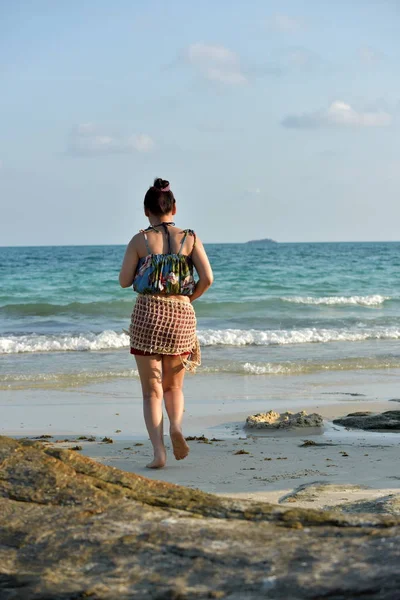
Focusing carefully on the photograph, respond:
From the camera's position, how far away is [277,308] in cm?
2098

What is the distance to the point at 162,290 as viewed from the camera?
4.72 meters

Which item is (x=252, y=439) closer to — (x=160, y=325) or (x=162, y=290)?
Answer: (x=160, y=325)

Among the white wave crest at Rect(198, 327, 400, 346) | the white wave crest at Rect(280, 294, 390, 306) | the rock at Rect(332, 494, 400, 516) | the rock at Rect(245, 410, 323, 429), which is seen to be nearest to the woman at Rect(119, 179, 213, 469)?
the rock at Rect(332, 494, 400, 516)

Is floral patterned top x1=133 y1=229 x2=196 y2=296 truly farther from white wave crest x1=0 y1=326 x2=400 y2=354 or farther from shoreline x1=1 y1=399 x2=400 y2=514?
white wave crest x1=0 y1=326 x2=400 y2=354

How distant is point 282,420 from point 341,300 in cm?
1749

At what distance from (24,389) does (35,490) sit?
24.5ft

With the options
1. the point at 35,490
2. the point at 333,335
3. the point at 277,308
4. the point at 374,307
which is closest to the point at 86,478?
the point at 35,490

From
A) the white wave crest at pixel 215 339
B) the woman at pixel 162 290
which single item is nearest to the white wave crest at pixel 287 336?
the white wave crest at pixel 215 339

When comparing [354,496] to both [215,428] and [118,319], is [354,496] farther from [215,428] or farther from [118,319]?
[118,319]

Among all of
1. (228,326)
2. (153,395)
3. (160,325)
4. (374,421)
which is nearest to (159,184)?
(160,325)

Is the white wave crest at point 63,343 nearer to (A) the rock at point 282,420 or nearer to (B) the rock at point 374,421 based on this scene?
(A) the rock at point 282,420

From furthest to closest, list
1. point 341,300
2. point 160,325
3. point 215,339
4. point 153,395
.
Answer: point 341,300 < point 215,339 < point 153,395 < point 160,325

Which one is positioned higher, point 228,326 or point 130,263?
point 130,263

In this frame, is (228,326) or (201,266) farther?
(228,326)
